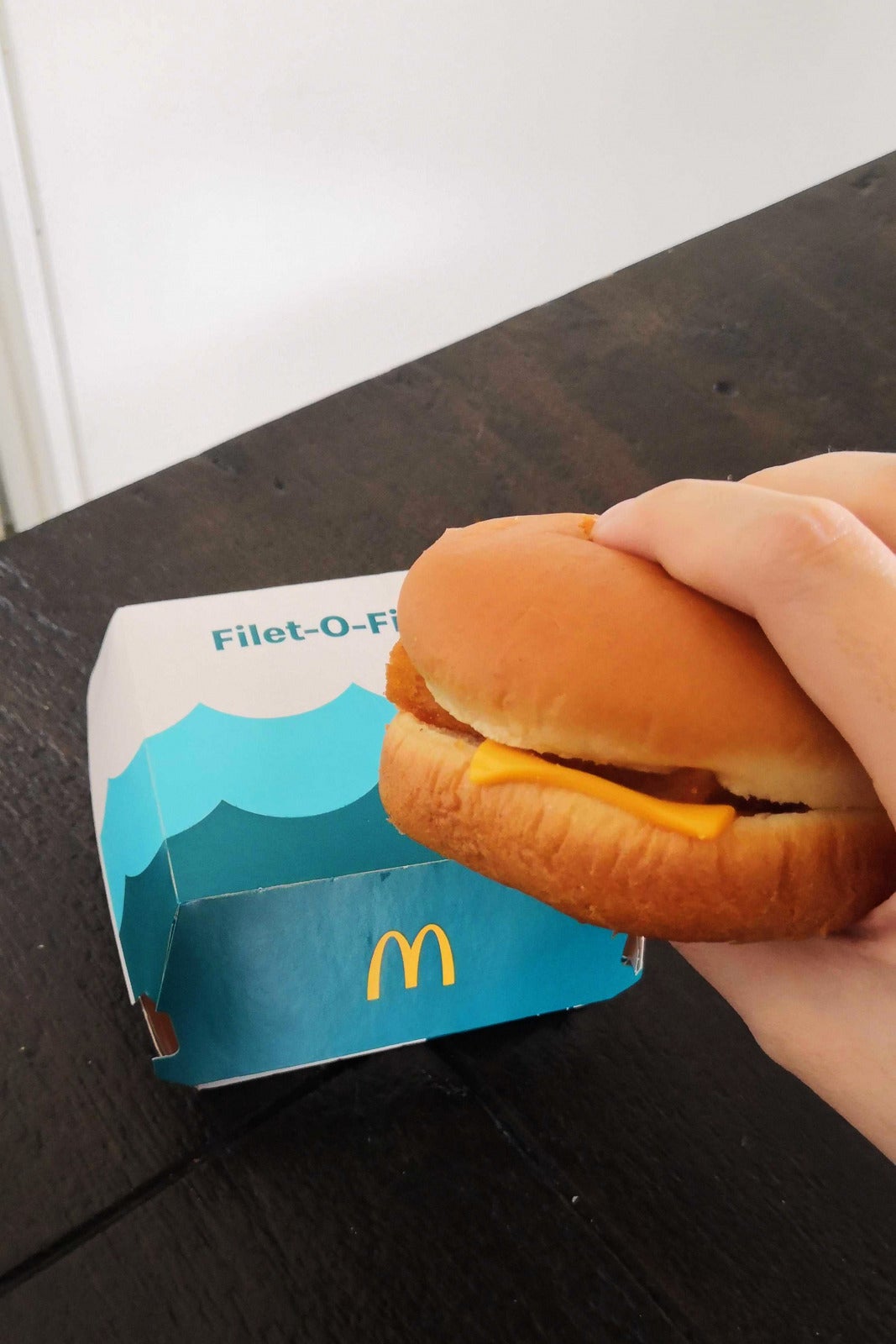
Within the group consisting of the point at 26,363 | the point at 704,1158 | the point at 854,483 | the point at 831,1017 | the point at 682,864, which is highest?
the point at 854,483

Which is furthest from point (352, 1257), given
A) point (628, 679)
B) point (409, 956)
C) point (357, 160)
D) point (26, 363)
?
point (357, 160)

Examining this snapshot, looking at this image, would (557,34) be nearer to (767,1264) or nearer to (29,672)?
(29,672)

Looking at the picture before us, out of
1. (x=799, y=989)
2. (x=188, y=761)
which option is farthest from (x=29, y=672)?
(x=799, y=989)

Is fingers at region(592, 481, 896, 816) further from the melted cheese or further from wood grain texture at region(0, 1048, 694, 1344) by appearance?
wood grain texture at region(0, 1048, 694, 1344)

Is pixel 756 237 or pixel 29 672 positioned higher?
pixel 756 237

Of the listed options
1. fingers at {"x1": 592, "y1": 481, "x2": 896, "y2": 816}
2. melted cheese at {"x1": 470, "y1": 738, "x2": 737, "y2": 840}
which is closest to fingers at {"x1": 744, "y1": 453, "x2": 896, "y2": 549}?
fingers at {"x1": 592, "y1": 481, "x2": 896, "y2": 816}

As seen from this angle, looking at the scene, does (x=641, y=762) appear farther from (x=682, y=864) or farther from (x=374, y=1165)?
(x=374, y=1165)

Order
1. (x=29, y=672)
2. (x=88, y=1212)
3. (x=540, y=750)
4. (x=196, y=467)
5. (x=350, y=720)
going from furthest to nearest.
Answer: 1. (x=196, y=467)
2. (x=29, y=672)
3. (x=350, y=720)
4. (x=88, y=1212)
5. (x=540, y=750)
